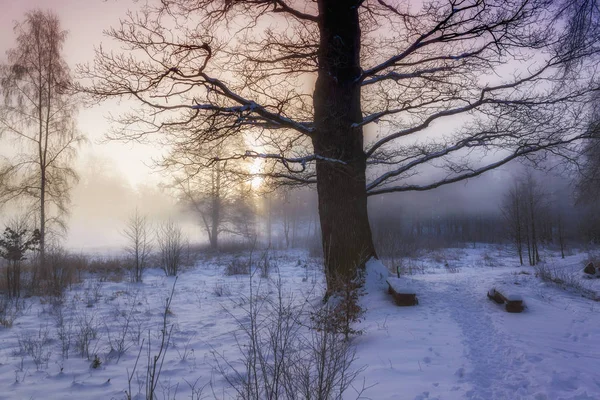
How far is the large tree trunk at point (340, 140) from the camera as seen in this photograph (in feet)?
20.0

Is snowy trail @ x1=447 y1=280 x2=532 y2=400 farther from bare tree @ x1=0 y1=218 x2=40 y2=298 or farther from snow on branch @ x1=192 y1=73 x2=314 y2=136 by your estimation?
bare tree @ x1=0 y1=218 x2=40 y2=298

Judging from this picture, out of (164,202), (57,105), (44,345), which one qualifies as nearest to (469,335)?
(44,345)

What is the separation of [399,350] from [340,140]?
12.2 ft

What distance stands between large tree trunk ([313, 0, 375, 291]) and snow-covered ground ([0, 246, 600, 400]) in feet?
2.98

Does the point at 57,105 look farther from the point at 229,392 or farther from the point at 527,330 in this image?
the point at 527,330

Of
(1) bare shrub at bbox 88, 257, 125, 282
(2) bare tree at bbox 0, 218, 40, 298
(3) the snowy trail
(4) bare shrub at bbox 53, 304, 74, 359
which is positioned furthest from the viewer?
(1) bare shrub at bbox 88, 257, 125, 282

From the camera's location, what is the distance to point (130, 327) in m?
5.33

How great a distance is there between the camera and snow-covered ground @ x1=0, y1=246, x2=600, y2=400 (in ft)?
9.33

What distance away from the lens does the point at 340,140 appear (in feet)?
20.3

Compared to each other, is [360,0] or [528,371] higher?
[360,0]

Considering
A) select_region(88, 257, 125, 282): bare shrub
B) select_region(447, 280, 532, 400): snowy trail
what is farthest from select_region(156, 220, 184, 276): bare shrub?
select_region(447, 280, 532, 400): snowy trail

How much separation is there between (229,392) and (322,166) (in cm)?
414

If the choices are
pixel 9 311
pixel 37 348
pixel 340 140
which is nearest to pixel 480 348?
pixel 340 140

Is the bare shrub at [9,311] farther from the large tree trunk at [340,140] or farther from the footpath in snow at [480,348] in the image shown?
the footpath in snow at [480,348]
